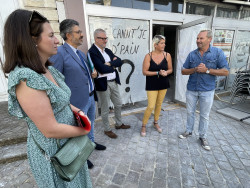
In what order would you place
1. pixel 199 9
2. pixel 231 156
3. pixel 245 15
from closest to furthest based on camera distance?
pixel 231 156 → pixel 199 9 → pixel 245 15

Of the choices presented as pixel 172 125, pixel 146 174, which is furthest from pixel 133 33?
pixel 146 174

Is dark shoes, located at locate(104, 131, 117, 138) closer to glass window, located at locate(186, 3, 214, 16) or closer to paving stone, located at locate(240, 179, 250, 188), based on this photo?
paving stone, located at locate(240, 179, 250, 188)

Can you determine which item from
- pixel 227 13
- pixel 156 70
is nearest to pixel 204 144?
pixel 156 70

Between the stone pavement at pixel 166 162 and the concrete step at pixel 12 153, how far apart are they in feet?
0.29

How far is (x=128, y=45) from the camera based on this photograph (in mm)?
3916

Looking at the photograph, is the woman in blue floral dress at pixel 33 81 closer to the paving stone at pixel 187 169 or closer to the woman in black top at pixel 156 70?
the paving stone at pixel 187 169

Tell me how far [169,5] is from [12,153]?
17.5 ft

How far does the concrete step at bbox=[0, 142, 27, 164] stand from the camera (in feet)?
8.29

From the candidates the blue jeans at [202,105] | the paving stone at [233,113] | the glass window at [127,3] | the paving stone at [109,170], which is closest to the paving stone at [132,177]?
the paving stone at [109,170]

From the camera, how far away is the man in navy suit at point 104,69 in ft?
8.63

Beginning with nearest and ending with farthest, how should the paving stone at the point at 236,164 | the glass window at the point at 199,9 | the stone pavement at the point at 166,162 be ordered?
the stone pavement at the point at 166,162, the paving stone at the point at 236,164, the glass window at the point at 199,9

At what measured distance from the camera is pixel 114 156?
8.56 ft

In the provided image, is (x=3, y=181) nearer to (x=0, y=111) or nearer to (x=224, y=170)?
(x=0, y=111)

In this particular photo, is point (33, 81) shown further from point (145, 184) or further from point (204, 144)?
point (204, 144)
